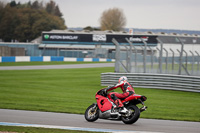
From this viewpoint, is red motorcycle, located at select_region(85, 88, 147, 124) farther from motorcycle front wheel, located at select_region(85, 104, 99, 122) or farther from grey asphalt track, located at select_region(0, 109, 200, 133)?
grey asphalt track, located at select_region(0, 109, 200, 133)

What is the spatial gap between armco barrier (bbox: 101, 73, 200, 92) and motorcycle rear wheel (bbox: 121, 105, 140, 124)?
30.0ft

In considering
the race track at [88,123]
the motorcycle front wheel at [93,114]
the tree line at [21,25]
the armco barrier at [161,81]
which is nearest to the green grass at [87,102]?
the armco barrier at [161,81]

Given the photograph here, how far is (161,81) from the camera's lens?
785 inches

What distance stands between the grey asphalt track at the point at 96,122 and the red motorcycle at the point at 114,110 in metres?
0.18

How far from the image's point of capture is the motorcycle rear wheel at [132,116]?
31.2 feet

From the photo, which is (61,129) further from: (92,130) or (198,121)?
(198,121)

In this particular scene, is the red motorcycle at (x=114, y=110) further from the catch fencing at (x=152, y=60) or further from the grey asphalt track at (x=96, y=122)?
the catch fencing at (x=152, y=60)

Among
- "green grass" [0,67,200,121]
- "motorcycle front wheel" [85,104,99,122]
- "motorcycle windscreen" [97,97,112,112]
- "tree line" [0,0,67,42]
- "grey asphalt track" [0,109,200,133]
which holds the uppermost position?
"tree line" [0,0,67,42]

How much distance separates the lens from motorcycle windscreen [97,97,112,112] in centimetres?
1005

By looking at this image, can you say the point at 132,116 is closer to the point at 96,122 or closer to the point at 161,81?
the point at 96,122

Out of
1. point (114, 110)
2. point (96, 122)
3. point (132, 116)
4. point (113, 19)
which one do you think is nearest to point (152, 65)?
point (96, 122)

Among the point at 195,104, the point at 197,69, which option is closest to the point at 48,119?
the point at 195,104

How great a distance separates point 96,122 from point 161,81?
10.1 meters

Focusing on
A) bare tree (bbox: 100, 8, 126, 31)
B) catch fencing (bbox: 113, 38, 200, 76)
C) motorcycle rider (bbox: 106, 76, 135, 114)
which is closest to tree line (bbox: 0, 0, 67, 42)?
bare tree (bbox: 100, 8, 126, 31)
